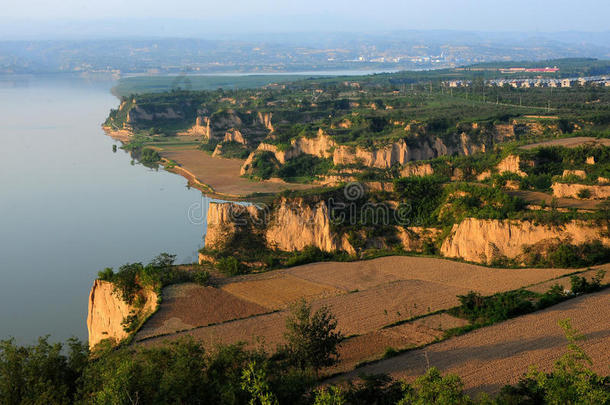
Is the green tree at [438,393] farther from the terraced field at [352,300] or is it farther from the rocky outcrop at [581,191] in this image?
the rocky outcrop at [581,191]

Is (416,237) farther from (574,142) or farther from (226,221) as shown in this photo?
(574,142)

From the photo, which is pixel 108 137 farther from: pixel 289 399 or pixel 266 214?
pixel 289 399

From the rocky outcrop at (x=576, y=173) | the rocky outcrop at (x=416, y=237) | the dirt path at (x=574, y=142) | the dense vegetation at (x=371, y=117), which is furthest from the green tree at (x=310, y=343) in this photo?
the dirt path at (x=574, y=142)

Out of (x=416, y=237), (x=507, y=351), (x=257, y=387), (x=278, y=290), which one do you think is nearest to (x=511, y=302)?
(x=507, y=351)

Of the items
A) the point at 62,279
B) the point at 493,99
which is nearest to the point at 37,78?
the point at 493,99

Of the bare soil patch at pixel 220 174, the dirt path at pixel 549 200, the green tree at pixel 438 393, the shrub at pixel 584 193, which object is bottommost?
the bare soil patch at pixel 220 174

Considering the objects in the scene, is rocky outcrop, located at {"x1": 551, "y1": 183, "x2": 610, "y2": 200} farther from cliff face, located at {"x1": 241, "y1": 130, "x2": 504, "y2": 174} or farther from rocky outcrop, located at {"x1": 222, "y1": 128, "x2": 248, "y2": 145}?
rocky outcrop, located at {"x1": 222, "y1": 128, "x2": 248, "y2": 145}
